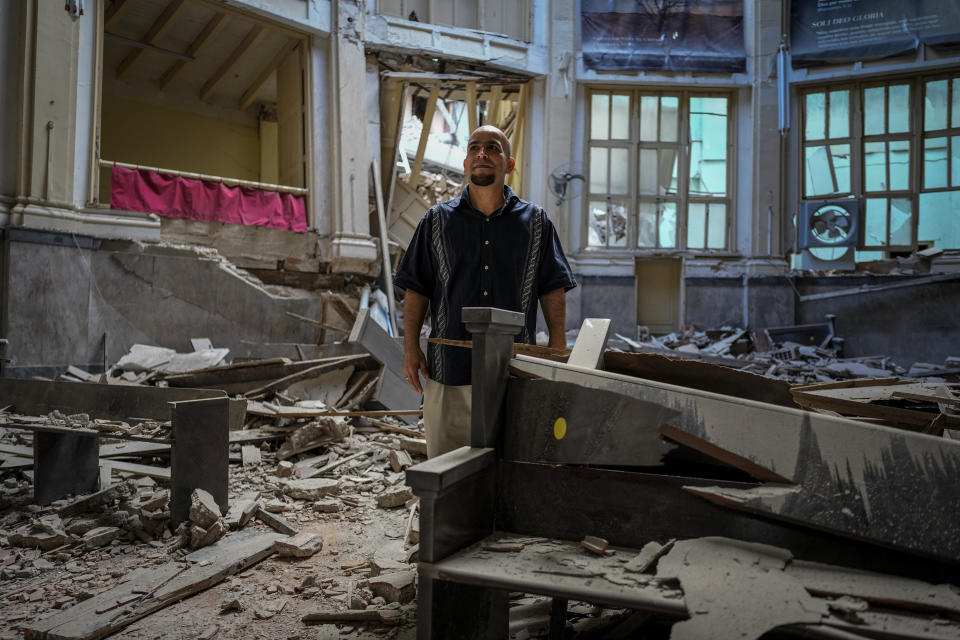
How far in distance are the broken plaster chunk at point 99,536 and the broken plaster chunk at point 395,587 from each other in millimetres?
1537

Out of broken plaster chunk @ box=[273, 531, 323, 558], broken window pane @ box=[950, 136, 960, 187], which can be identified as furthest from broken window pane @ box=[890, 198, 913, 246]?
broken plaster chunk @ box=[273, 531, 323, 558]

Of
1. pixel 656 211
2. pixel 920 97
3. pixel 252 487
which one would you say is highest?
pixel 920 97

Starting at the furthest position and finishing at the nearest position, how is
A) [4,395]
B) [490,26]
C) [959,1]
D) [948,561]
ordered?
[490,26]
[959,1]
[4,395]
[948,561]

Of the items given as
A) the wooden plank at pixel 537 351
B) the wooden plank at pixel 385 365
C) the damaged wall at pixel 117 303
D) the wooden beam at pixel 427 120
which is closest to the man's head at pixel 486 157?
the wooden plank at pixel 537 351

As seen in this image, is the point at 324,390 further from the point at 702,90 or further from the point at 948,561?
the point at 702,90

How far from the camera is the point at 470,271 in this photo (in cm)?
275

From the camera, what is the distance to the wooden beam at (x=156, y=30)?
11.7 meters

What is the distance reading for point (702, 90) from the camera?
1299 centimetres

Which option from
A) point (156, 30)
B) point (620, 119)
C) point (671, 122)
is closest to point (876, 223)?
point (671, 122)

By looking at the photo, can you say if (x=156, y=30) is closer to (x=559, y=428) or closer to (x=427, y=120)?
(x=427, y=120)

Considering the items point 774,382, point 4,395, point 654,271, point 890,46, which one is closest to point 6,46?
point 4,395

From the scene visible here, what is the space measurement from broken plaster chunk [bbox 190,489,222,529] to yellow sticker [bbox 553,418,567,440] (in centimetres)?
221

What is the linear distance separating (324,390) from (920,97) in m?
12.1

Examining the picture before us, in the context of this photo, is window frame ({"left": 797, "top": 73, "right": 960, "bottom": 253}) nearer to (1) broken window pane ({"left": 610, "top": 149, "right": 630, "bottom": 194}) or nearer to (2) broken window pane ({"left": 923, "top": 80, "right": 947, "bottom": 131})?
(2) broken window pane ({"left": 923, "top": 80, "right": 947, "bottom": 131})
